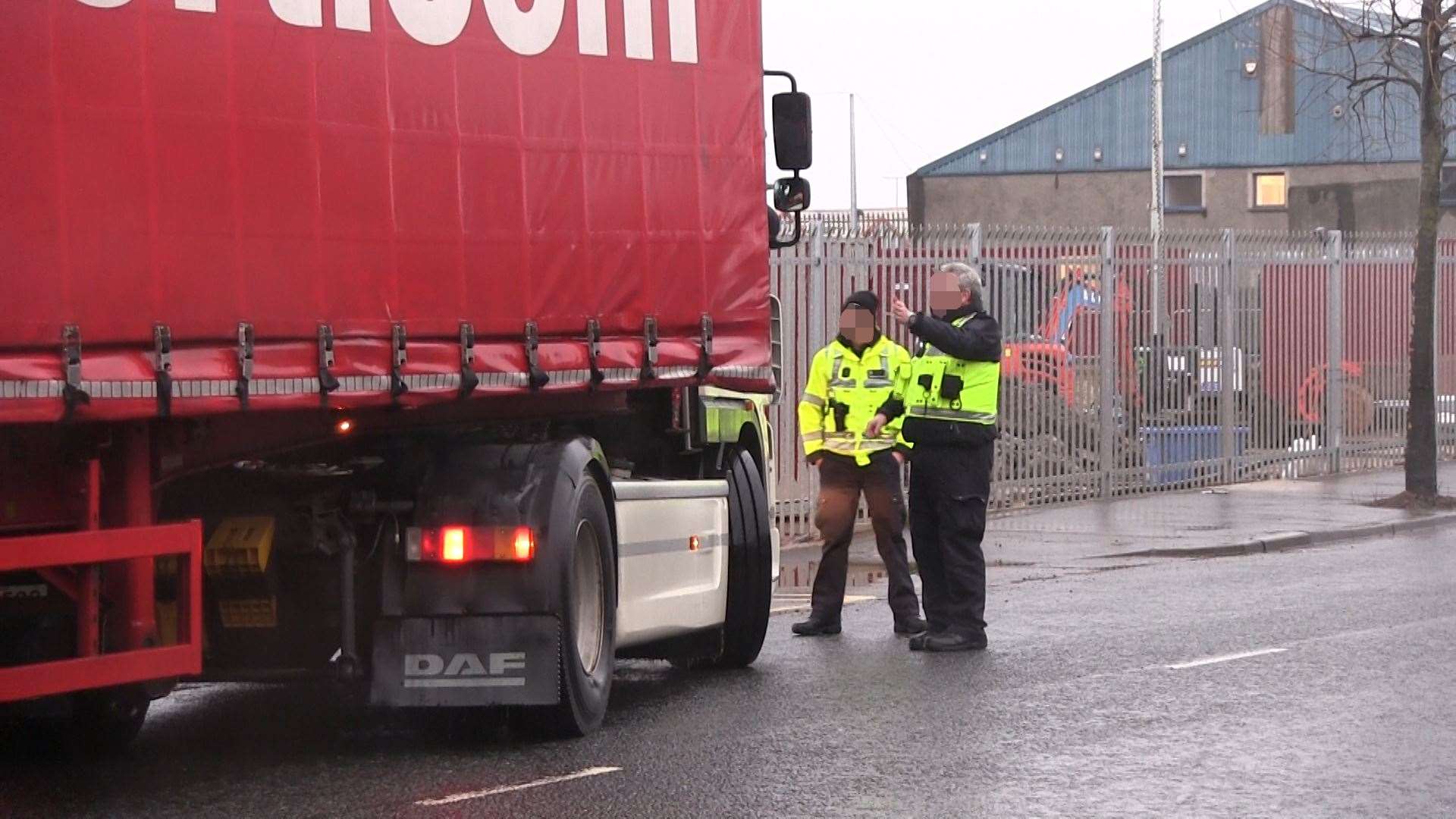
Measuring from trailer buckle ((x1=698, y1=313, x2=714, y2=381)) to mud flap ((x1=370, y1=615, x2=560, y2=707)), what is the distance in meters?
1.54

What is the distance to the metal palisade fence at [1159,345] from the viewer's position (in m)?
17.8

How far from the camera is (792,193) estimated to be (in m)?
10.4

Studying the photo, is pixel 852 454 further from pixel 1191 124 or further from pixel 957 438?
pixel 1191 124

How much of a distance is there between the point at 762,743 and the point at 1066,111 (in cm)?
4447

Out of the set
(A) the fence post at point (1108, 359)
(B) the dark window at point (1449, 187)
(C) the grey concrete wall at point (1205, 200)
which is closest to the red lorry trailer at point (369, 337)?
(A) the fence post at point (1108, 359)

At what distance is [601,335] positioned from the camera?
27.8ft

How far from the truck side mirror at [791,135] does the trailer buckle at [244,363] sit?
12.8ft

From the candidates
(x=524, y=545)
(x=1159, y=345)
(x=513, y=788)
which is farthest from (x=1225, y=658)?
(x=1159, y=345)

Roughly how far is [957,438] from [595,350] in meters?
3.20

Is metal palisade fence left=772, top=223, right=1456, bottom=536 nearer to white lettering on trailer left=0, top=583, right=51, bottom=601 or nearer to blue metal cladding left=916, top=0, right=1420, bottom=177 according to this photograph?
white lettering on trailer left=0, top=583, right=51, bottom=601

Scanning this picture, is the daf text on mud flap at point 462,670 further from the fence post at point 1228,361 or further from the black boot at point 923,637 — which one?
the fence post at point 1228,361

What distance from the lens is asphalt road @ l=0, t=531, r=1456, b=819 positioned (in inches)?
282

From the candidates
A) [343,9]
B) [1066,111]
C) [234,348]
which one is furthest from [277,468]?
[1066,111]

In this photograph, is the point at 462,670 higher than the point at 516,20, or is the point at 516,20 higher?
the point at 516,20
